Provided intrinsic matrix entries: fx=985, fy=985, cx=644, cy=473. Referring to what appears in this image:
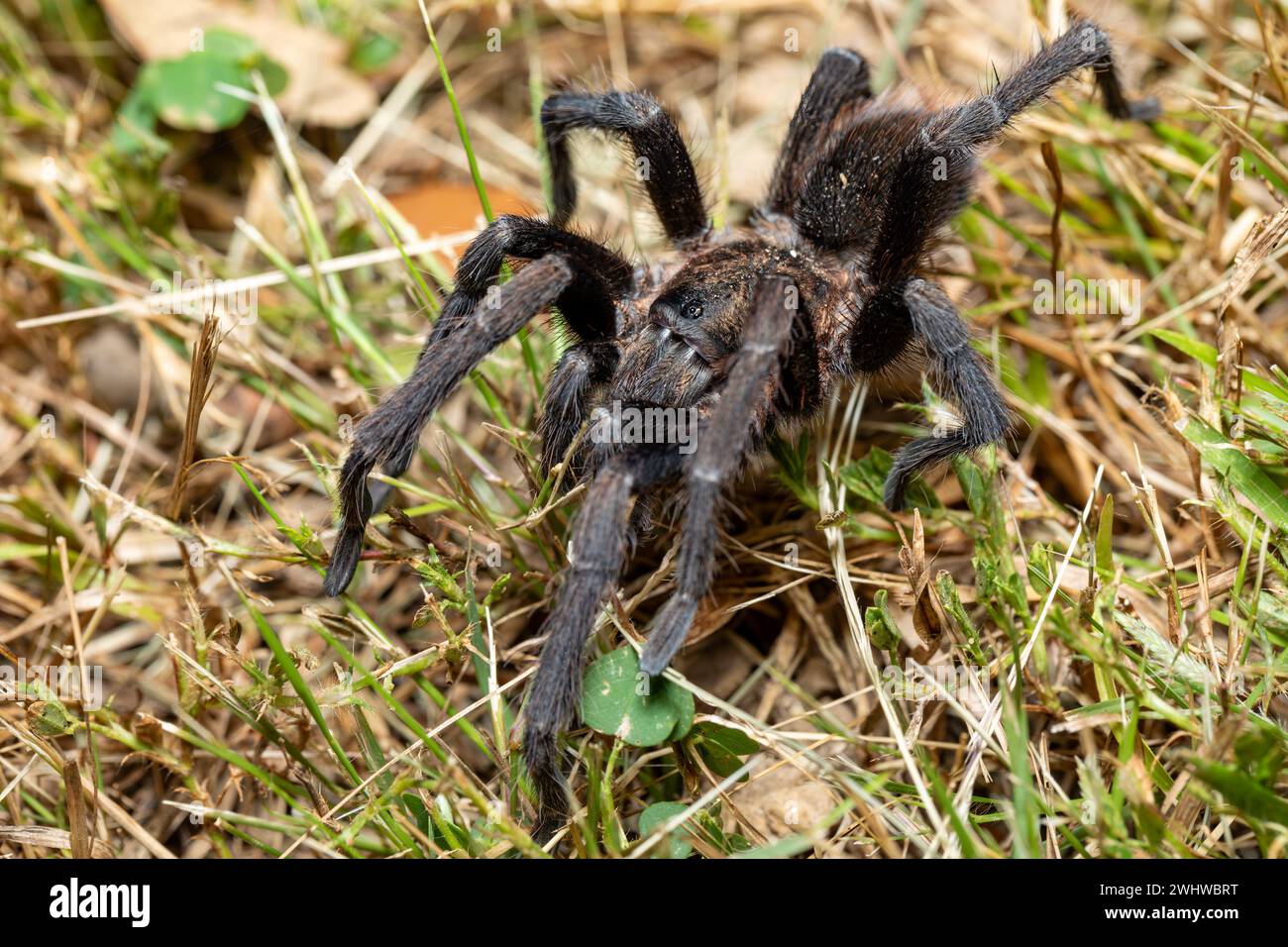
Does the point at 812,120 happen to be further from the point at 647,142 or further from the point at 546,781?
the point at 546,781

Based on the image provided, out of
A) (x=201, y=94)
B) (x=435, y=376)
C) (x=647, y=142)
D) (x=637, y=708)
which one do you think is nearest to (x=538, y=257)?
(x=647, y=142)

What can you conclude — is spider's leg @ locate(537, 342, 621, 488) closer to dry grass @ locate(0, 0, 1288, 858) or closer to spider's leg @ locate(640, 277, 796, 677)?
dry grass @ locate(0, 0, 1288, 858)

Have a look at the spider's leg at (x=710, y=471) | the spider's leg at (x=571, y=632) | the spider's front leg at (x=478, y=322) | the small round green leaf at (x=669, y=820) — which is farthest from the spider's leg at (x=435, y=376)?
the small round green leaf at (x=669, y=820)

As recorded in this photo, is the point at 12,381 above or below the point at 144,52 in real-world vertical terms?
below

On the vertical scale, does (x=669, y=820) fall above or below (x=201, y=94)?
below
